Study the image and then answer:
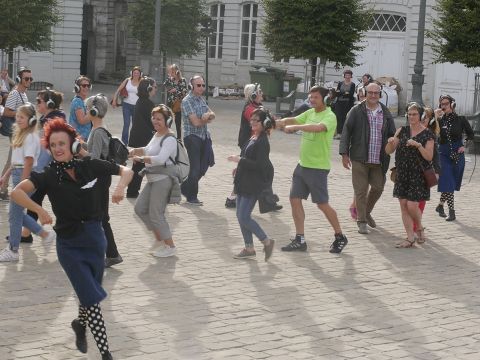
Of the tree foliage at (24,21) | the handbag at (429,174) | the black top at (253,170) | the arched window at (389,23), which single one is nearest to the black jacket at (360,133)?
the handbag at (429,174)

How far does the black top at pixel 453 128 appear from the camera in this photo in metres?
15.1

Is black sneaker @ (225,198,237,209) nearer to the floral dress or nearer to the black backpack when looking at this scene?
the floral dress

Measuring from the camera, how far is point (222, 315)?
933 cm

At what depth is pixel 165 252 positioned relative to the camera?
1162 centimetres

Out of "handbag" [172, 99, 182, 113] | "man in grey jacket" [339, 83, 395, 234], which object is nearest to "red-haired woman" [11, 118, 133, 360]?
"man in grey jacket" [339, 83, 395, 234]

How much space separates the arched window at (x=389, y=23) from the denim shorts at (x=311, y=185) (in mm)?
27300

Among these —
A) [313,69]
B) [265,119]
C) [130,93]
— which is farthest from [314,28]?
[265,119]

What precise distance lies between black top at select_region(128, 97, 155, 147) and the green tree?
16742 millimetres

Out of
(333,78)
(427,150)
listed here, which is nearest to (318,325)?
(427,150)

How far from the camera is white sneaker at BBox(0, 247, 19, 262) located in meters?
11.1

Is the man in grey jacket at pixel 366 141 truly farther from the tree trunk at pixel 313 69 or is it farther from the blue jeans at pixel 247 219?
the tree trunk at pixel 313 69

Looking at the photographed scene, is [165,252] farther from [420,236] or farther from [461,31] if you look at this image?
[461,31]

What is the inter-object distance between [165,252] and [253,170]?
1.20 metres

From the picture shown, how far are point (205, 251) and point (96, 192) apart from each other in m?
4.07
